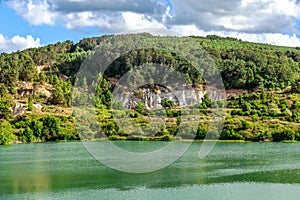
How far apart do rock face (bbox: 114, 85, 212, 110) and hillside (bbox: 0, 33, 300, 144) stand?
1.19 metres

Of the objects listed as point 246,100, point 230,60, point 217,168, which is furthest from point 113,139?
point 230,60

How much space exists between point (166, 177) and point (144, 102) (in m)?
61.7

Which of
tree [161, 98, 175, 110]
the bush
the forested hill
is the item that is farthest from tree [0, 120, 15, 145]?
the bush

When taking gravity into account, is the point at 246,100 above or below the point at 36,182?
above

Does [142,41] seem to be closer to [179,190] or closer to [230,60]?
[230,60]

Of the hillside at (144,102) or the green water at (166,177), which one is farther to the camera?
the hillside at (144,102)

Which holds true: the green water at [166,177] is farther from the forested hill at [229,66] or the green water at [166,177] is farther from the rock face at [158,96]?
the forested hill at [229,66]

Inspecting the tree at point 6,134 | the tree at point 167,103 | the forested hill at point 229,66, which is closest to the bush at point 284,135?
the tree at point 167,103

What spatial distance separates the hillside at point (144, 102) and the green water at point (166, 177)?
54.6 ft

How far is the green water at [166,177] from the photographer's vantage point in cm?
3478

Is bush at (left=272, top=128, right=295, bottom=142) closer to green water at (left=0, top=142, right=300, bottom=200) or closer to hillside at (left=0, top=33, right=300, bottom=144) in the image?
hillside at (left=0, top=33, right=300, bottom=144)

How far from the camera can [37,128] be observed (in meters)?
79.3

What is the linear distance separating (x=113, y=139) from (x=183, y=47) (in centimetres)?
5464

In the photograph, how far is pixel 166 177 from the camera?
41.2 metres
